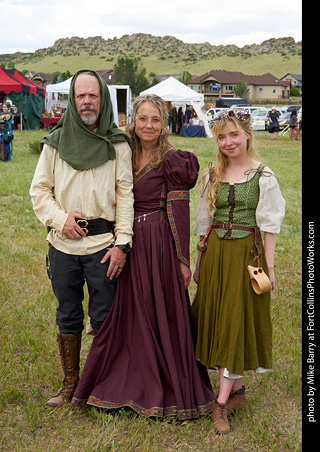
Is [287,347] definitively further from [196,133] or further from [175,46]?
[175,46]

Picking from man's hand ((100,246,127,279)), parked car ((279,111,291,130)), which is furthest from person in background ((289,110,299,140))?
man's hand ((100,246,127,279))

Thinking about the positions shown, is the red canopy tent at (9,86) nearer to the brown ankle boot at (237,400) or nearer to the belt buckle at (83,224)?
the belt buckle at (83,224)

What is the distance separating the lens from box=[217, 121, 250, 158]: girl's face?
3092 mm

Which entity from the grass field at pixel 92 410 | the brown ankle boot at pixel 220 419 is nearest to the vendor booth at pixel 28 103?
the grass field at pixel 92 410

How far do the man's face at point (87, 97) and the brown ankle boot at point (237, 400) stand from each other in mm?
1948

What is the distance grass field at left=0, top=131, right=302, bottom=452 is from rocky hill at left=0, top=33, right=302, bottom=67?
127807mm

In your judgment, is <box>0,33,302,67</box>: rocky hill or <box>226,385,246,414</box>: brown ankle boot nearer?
<box>226,385,246,414</box>: brown ankle boot

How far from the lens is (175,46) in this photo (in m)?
146

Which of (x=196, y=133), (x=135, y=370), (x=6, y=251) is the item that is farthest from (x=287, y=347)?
(x=196, y=133)

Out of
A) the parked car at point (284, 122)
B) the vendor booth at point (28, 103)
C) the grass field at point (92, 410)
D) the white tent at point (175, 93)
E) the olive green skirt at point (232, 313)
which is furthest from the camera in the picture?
the parked car at point (284, 122)

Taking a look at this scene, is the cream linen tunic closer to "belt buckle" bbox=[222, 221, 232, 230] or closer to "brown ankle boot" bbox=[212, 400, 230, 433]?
"belt buckle" bbox=[222, 221, 232, 230]

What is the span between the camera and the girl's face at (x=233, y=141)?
309 cm

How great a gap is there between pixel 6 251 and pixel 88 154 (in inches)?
152

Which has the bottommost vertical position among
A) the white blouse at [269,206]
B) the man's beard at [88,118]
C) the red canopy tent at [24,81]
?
the white blouse at [269,206]
